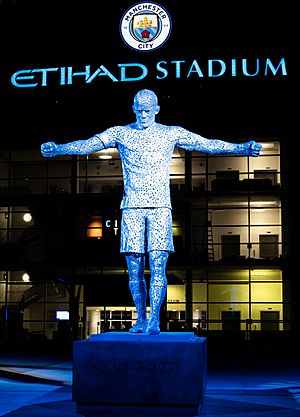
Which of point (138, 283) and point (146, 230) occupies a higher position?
point (146, 230)

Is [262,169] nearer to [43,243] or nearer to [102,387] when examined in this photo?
[43,243]

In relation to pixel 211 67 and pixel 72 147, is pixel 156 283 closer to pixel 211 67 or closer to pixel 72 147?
pixel 72 147

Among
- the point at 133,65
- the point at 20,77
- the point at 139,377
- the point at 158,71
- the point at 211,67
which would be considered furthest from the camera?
the point at 20,77

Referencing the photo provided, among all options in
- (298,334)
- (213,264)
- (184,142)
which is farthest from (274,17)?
(184,142)

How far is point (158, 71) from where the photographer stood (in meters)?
31.3

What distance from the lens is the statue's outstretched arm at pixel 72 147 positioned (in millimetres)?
7984

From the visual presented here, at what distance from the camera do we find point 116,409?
7297mm

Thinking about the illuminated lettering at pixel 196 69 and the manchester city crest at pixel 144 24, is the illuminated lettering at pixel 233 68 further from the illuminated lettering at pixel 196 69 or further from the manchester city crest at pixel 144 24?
the manchester city crest at pixel 144 24

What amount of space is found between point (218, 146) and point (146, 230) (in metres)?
1.23

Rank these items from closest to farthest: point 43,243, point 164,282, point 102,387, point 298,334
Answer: point 102,387 → point 164,282 → point 298,334 → point 43,243

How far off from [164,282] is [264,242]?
27.8 meters

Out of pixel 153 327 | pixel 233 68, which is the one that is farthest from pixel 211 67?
pixel 153 327

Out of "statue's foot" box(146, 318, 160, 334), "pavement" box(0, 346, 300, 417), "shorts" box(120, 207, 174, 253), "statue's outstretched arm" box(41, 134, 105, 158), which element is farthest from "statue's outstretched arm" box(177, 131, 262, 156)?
"pavement" box(0, 346, 300, 417)

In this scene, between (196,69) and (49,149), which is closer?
(49,149)
